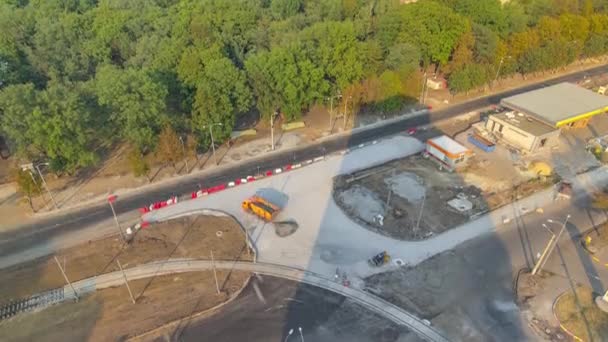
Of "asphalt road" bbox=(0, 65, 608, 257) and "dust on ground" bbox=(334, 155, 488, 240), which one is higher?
"asphalt road" bbox=(0, 65, 608, 257)

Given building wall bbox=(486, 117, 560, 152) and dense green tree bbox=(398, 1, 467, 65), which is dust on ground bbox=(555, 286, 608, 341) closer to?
building wall bbox=(486, 117, 560, 152)

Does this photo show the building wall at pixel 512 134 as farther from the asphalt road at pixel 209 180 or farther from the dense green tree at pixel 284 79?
the dense green tree at pixel 284 79

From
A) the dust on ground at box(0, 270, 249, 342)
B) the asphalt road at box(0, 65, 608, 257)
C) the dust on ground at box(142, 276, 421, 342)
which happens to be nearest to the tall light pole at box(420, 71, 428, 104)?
the asphalt road at box(0, 65, 608, 257)

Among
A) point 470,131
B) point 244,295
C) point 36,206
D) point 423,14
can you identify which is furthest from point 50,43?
point 470,131

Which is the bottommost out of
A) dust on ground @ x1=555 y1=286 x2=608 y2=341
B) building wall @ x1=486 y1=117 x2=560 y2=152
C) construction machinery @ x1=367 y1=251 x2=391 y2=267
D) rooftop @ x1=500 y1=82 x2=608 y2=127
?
dust on ground @ x1=555 y1=286 x2=608 y2=341

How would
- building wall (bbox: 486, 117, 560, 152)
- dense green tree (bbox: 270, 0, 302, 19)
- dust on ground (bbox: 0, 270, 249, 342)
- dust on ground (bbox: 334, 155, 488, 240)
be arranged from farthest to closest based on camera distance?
1. dense green tree (bbox: 270, 0, 302, 19)
2. building wall (bbox: 486, 117, 560, 152)
3. dust on ground (bbox: 334, 155, 488, 240)
4. dust on ground (bbox: 0, 270, 249, 342)

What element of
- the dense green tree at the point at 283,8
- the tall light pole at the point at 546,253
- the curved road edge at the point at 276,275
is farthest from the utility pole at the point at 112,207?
the dense green tree at the point at 283,8

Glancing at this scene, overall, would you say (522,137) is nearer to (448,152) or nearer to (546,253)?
(448,152)

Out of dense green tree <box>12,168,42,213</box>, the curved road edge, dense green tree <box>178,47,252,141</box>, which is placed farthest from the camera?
dense green tree <box>178,47,252,141</box>

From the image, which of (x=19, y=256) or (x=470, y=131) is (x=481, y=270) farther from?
(x=19, y=256)
